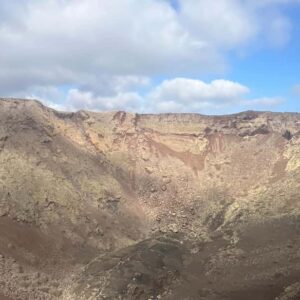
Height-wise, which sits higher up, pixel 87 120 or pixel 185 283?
pixel 87 120

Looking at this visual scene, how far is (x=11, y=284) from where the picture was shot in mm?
47406

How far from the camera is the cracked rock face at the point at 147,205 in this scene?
1916 inches

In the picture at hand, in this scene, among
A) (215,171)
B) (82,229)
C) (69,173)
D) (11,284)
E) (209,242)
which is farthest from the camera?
(215,171)

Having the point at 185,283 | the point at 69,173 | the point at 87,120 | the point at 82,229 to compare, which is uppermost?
the point at 87,120

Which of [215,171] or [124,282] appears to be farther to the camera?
[215,171]

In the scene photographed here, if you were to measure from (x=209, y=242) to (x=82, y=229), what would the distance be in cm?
1439

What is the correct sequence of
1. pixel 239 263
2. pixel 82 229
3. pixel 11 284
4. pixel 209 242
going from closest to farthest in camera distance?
1. pixel 11 284
2. pixel 239 263
3. pixel 209 242
4. pixel 82 229

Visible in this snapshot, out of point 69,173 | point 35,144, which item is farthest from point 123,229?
point 35,144

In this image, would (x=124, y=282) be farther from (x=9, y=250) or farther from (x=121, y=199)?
(x=121, y=199)

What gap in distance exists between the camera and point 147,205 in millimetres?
72375

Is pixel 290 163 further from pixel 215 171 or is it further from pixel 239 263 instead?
pixel 239 263

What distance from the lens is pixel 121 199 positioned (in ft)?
232

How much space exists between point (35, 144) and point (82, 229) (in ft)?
46.5

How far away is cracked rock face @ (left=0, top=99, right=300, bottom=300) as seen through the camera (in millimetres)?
48656
